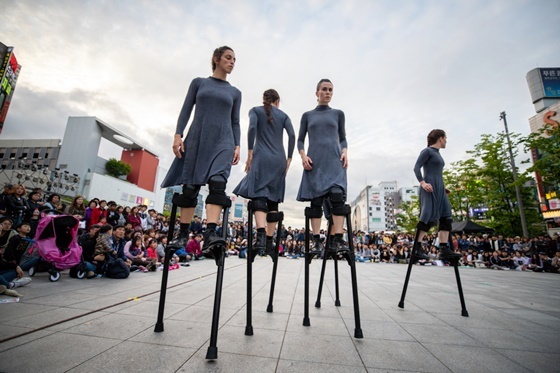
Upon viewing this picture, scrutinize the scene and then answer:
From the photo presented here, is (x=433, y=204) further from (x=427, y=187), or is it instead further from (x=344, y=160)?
(x=344, y=160)

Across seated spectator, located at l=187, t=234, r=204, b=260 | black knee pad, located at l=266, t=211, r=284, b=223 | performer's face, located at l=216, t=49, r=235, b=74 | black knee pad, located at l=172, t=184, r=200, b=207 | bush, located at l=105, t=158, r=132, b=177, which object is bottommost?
seated spectator, located at l=187, t=234, r=204, b=260

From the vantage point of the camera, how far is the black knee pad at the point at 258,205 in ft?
8.79

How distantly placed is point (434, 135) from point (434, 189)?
3.18 ft

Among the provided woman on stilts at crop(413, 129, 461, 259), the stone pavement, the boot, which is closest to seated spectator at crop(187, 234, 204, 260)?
the stone pavement

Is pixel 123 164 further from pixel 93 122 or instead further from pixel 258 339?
pixel 258 339

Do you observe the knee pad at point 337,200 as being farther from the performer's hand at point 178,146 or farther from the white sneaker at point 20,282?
the white sneaker at point 20,282

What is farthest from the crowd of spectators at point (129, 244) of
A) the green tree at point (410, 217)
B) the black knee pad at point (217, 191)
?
the green tree at point (410, 217)

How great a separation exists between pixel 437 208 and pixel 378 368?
9.39 feet

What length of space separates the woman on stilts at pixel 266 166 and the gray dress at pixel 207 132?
0.44m

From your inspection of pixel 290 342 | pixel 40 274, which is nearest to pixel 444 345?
pixel 290 342

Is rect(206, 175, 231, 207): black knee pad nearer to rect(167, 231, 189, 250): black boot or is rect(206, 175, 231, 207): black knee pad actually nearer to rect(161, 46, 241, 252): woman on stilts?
rect(161, 46, 241, 252): woman on stilts

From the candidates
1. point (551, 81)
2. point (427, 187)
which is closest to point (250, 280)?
point (427, 187)

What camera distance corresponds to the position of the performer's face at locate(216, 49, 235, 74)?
252 cm

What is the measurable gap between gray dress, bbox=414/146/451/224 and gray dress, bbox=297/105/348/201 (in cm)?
170
